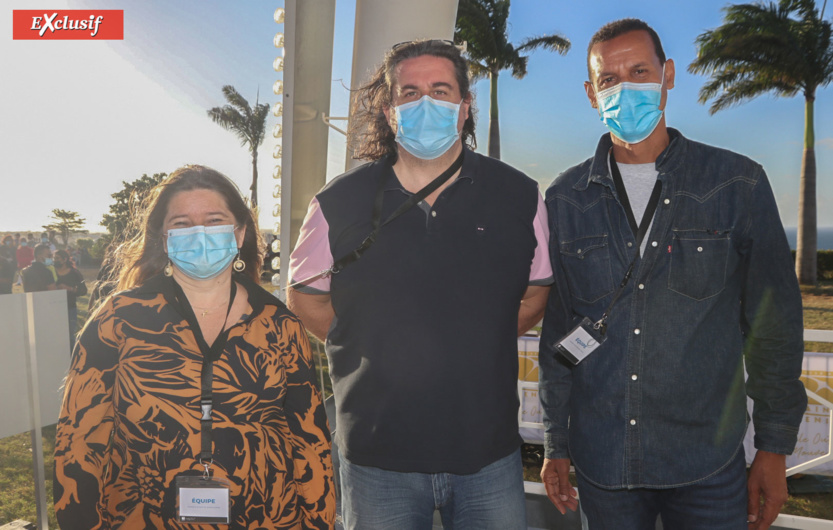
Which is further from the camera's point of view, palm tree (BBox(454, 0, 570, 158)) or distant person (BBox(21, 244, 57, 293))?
palm tree (BBox(454, 0, 570, 158))

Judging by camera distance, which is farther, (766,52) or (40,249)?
(766,52)

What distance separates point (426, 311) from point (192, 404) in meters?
0.68

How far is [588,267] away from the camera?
171 cm

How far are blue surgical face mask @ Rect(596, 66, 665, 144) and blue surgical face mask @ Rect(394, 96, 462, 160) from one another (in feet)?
1.60

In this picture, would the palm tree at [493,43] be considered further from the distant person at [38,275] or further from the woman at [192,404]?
the woman at [192,404]

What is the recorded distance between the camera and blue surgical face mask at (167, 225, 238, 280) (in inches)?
65.6

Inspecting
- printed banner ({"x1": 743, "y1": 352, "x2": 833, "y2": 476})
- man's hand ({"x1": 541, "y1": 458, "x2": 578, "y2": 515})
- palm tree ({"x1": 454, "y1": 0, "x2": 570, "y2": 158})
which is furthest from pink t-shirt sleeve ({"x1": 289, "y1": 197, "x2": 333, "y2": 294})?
palm tree ({"x1": 454, "y1": 0, "x2": 570, "y2": 158})

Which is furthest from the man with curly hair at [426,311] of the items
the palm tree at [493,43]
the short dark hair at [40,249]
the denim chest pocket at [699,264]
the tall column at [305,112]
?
the palm tree at [493,43]

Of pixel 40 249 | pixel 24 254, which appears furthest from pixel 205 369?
pixel 24 254

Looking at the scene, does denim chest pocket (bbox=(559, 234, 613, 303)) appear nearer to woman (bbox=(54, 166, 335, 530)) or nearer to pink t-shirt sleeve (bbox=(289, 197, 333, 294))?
pink t-shirt sleeve (bbox=(289, 197, 333, 294))

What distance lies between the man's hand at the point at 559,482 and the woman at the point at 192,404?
2.34 feet

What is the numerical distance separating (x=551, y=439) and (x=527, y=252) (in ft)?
2.15

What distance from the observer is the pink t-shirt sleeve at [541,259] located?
69.2 inches

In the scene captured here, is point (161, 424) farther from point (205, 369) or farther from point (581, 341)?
point (581, 341)
